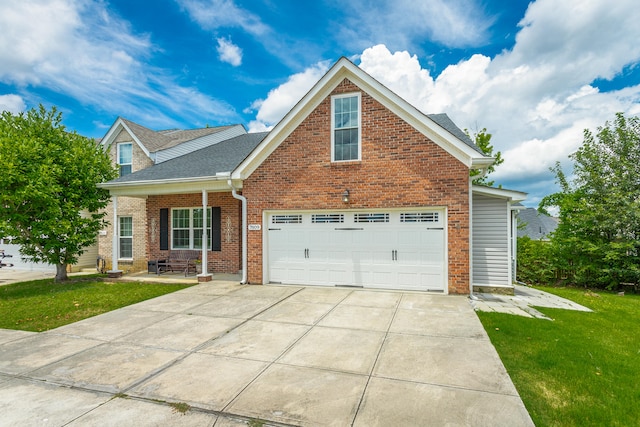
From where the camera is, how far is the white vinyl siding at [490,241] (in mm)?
8969

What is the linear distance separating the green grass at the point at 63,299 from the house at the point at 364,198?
221cm

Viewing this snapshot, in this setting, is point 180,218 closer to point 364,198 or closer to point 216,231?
point 216,231

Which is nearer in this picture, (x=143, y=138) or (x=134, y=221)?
(x=134, y=221)

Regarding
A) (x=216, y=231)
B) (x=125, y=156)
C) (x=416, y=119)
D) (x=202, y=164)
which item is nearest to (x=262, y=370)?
(x=416, y=119)

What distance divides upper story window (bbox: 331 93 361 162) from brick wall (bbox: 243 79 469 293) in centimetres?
16

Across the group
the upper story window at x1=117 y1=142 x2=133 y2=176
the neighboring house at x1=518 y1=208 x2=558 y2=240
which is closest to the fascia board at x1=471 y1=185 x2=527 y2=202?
the upper story window at x1=117 y1=142 x2=133 y2=176

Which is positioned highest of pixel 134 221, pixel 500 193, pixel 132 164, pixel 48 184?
pixel 132 164

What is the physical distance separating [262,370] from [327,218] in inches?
233

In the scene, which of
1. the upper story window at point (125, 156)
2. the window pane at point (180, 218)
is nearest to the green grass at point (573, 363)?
the window pane at point (180, 218)

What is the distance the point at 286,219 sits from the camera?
9953 mm

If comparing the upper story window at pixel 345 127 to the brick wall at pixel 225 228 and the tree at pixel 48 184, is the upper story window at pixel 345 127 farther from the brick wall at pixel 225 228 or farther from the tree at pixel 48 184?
the tree at pixel 48 184

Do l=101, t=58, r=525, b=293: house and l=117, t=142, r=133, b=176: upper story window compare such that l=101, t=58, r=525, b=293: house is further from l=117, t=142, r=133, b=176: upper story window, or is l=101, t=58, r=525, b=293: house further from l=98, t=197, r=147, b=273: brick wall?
l=117, t=142, r=133, b=176: upper story window

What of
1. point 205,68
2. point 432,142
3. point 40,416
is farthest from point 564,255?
point 205,68

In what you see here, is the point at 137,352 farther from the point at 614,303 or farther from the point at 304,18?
the point at 614,303
